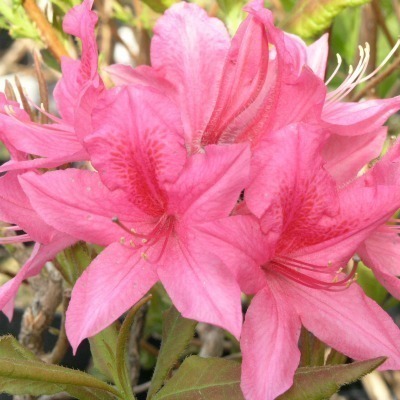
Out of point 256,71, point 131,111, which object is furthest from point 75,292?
point 256,71

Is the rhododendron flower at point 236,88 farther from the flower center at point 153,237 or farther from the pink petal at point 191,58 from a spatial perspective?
the flower center at point 153,237

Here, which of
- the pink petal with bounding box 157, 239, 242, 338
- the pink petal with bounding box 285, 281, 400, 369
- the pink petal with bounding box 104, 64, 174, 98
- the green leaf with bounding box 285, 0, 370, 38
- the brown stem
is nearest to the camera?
the pink petal with bounding box 157, 239, 242, 338

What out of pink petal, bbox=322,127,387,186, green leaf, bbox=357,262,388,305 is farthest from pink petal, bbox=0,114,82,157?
green leaf, bbox=357,262,388,305

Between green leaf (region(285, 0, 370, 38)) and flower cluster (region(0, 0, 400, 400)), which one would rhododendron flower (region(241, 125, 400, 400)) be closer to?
flower cluster (region(0, 0, 400, 400))

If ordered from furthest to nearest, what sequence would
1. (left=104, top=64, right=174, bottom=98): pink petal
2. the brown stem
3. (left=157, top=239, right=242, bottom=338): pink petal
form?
the brown stem, (left=104, top=64, right=174, bottom=98): pink petal, (left=157, top=239, right=242, bottom=338): pink petal

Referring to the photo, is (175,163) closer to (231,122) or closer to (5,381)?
(231,122)

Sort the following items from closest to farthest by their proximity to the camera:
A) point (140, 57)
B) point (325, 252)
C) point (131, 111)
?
point (131, 111) → point (325, 252) → point (140, 57)

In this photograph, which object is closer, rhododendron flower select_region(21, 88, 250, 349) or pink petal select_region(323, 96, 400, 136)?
rhododendron flower select_region(21, 88, 250, 349)

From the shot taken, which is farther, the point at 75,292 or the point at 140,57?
the point at 140,57

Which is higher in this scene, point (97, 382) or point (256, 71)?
point (256, 71)
